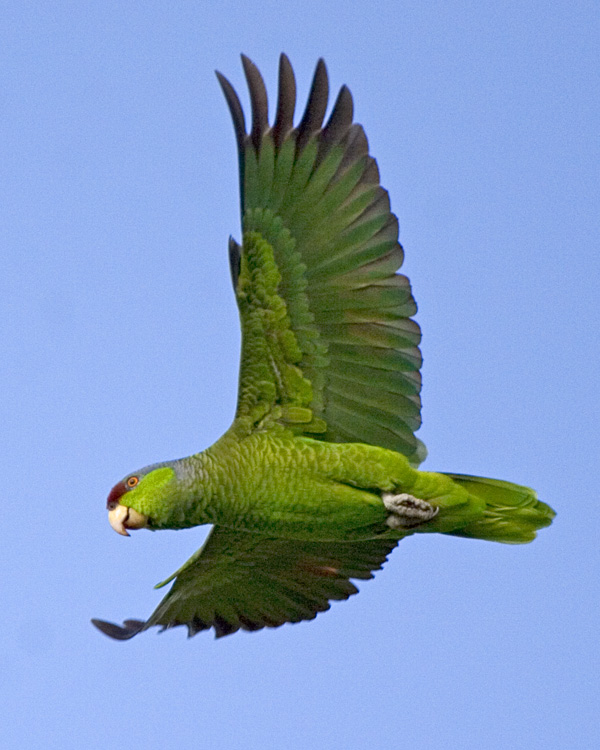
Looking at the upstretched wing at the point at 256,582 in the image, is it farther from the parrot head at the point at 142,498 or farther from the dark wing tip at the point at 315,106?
the dark wing tip at the point at 315,106

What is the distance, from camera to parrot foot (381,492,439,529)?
8594 millimetres

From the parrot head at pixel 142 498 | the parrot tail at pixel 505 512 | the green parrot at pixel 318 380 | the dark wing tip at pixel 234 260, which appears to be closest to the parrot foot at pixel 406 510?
the green parrot at pixel 318 380

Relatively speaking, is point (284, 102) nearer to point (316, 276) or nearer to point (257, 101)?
point (257, 101)

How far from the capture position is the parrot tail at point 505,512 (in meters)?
8.87

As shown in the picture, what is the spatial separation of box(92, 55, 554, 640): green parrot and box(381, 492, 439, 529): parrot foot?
0.01m

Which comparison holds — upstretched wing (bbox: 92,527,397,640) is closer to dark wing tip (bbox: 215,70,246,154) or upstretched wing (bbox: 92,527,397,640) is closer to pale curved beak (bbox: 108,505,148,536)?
pale curved beak (bbox: 108,505,148,536)

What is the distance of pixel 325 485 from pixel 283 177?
2245mm

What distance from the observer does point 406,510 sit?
861 cm

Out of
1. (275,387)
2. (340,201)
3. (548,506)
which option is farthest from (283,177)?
(548,506)

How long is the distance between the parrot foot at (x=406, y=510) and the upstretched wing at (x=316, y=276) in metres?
0.63

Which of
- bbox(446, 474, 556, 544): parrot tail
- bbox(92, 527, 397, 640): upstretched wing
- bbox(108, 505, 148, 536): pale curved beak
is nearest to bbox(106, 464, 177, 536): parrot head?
bbox(108, 505, 148, 536): pale curved beak

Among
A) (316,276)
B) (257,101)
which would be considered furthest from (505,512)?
(257,101)

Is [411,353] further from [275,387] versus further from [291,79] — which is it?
[291,79]

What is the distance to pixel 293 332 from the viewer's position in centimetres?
838
